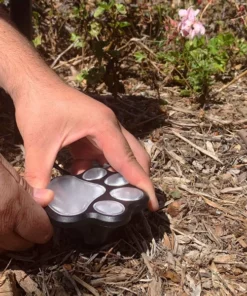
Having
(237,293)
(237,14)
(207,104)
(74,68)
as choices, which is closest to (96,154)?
(237,293)

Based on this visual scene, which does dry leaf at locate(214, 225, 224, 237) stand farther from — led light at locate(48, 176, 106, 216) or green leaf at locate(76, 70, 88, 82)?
green leaf at locate(76, 70, 88, 82)

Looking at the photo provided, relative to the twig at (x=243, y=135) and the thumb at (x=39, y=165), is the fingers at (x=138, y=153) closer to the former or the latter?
the thumb at (x=39, y=165)

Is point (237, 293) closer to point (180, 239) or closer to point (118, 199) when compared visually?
point (180, 239)

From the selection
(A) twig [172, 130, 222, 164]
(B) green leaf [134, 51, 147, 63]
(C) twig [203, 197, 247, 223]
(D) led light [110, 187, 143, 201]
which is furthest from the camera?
(B) green leaf [134, 51, 147, 63]

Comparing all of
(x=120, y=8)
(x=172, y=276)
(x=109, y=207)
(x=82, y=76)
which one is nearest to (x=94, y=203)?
(x=109, y=207)

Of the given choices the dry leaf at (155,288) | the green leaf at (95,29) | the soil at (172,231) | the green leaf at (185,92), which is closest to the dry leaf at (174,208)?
the soil at (172,231)

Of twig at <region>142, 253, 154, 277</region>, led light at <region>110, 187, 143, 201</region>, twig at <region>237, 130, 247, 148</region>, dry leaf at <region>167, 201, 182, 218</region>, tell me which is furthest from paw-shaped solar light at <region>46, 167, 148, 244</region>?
twig at <region>237, 130, 247, 148</region>

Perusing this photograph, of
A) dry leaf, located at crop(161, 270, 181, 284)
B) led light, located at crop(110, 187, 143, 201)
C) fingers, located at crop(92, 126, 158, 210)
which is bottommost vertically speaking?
dry leaf, located at crop(161, 270, 181, 284)
